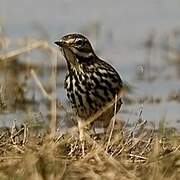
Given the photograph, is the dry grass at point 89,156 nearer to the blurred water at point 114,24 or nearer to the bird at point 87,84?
the bird at point 87,84

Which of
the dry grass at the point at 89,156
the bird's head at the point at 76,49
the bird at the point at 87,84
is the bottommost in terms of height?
the dry grass at the point at 89,156

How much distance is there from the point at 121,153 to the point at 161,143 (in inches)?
20.6

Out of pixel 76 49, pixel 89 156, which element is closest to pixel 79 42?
pixel 76 49

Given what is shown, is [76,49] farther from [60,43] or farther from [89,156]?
[89,156]


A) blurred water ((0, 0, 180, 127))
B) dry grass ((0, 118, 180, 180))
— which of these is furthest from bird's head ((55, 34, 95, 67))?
blurred water ((0, 0, 180, 127))

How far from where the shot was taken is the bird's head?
403 inches

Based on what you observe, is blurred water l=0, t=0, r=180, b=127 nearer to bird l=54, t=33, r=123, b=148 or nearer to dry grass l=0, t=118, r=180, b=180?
bird l=54, t=33, r=123, b=148

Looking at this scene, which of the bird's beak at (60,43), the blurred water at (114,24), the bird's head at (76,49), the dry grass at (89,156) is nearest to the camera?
the dry grass at (89,156)

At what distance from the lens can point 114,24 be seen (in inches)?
655

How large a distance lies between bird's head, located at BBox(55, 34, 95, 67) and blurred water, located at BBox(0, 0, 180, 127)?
3207 millimetres

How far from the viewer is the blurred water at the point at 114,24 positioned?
49.0 feet

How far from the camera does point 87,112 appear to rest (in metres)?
10.3

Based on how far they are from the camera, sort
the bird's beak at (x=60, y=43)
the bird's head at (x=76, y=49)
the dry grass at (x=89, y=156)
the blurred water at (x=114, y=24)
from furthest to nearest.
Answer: the blurred water at (x=114, y=24) < the bird's head at (x=76, y=49) < the bird's beak at (x=60, y=43) < the dry grass at (x=89, y=156)

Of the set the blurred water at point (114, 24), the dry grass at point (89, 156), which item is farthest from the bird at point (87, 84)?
the blurred water at point (114, 24)
